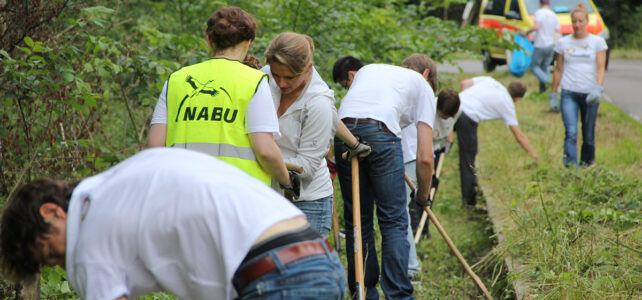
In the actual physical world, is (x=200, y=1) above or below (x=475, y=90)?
above

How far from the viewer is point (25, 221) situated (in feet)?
5.77

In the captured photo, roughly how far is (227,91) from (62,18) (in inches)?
98.9

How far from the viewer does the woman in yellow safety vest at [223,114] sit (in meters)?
2.76

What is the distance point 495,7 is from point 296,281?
555 inches

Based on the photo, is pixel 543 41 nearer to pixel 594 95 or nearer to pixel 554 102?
pixel 554 102

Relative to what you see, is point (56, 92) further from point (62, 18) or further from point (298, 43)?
point (298, 43)

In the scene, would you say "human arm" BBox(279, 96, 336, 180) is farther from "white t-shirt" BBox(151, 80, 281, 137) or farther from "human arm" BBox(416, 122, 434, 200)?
"human arm" BBox(416, 122, 434, 200)

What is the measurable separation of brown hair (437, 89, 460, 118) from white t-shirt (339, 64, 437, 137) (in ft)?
4.15

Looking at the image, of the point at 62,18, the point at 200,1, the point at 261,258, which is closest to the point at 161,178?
the point at 261,258

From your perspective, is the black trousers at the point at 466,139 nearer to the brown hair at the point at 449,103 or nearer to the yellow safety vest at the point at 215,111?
Answer: the brown hair at the point at 449,103

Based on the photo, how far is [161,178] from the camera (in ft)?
5.82

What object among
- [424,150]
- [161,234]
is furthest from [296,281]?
[424,150]

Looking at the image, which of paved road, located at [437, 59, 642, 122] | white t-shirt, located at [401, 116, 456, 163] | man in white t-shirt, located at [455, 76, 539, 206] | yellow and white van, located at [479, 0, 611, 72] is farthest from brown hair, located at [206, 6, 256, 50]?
yellow and white van, located at [479, 0, 611, 72]

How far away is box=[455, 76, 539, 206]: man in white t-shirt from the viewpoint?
6.72m
